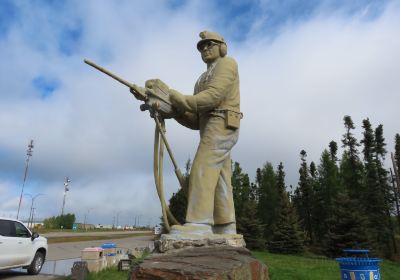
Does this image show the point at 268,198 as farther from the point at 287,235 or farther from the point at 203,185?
the point at 203,185

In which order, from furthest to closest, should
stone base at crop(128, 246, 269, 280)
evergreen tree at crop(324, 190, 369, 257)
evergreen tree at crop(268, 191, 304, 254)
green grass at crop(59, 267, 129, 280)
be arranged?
evergreen tree at crop(268, 191, 304, 254)
evergreen tree at crop(324, 190, 369, 257)
green grass at crop(59, 267, 129, 280)
stone base at crop(128, 246, 269, 280)

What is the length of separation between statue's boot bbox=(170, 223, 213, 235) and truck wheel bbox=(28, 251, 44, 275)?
8.64 metres

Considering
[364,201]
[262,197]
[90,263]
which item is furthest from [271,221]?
[90,263]

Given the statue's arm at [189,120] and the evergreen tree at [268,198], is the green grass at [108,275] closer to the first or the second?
the statue's arm at [189,120]


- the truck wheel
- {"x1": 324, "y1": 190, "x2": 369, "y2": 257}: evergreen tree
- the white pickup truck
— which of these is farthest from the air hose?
{"x1": 324, "y1": 190, "x2": 369, "y2": 257}: evergreen tree

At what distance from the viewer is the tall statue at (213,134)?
4164 mm

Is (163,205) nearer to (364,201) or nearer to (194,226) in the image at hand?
(194,226)

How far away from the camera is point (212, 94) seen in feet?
14.5

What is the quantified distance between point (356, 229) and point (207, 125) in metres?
18.0

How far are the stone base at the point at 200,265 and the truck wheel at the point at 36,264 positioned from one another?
8.72 metres

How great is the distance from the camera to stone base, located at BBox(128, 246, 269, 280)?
3.24m

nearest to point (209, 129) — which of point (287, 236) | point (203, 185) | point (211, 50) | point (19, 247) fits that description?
point (203, 185)

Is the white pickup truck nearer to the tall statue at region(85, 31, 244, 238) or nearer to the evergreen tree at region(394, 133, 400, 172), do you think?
the tall statue at region(85, 31, 244, 238)

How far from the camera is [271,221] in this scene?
98.5 feet
